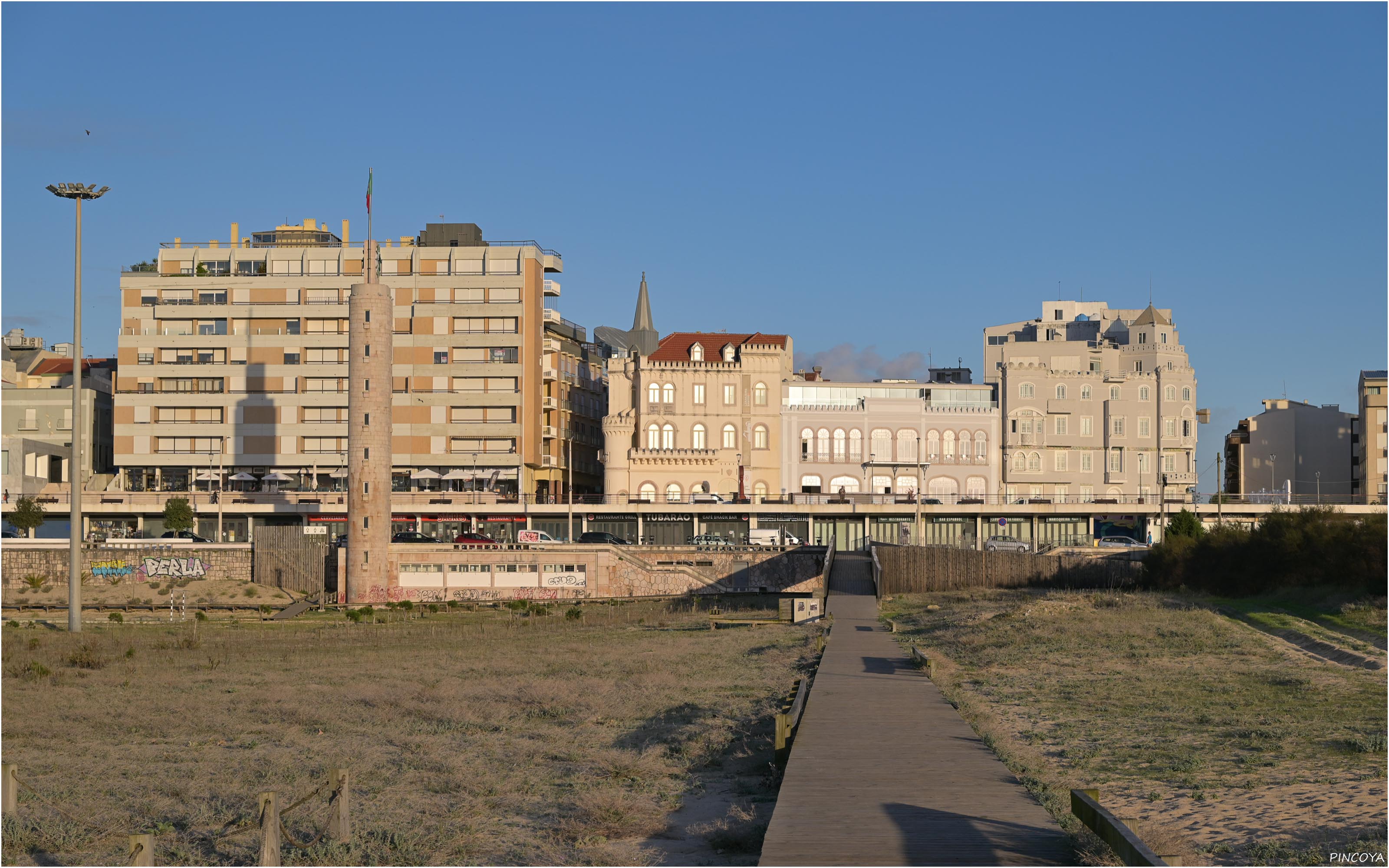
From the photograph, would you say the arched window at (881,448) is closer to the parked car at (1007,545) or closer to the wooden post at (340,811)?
the parked car at (1007,545)

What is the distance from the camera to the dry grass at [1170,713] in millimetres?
15726

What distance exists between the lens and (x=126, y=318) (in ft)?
323

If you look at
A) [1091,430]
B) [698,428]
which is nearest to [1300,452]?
[1091,430]

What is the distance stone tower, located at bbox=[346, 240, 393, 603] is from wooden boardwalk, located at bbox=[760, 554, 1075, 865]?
50737mm

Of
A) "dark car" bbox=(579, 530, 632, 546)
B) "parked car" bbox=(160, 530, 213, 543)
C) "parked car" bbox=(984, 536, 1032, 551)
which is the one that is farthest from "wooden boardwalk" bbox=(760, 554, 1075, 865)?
"parked car" bbox=(160, 530, 213, 543)

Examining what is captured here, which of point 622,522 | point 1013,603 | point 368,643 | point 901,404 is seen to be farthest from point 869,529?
point 368,643

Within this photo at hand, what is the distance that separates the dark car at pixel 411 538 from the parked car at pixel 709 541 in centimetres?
1584

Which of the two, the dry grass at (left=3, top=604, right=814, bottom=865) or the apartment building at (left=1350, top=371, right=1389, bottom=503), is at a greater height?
the apartment building at (left=1350, top=371, right=1389, bottom=503)

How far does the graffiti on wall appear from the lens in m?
73.5

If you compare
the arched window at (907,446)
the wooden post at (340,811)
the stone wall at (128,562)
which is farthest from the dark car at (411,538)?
the wooden post at (340,811)

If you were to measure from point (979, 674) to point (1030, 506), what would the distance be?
67990mm

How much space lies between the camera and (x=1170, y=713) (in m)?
21.7

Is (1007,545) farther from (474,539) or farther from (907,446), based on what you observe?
(474,539)

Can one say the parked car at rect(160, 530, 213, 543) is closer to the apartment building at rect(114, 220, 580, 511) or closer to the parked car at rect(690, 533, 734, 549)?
the apartment building at rect(114, 220, 580, 511)
